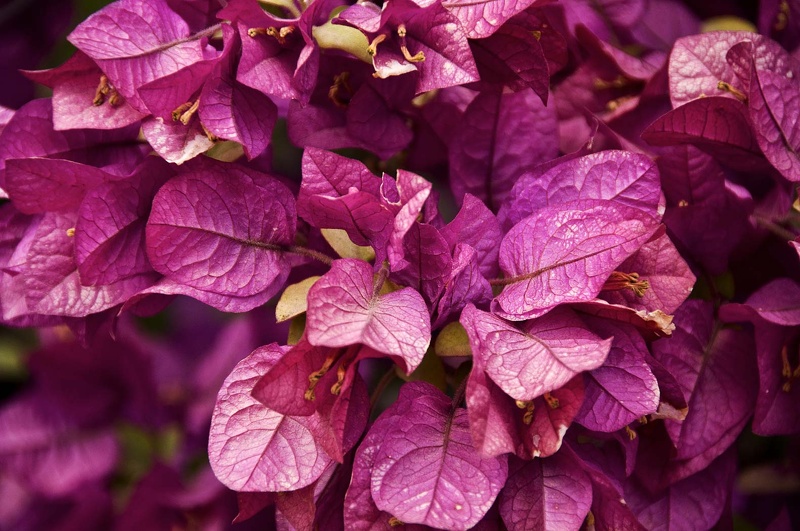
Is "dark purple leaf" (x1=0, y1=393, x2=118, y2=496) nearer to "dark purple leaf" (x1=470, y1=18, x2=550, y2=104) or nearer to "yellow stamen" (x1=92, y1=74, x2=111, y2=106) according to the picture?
"yellow stamen" (x1=92, y1=74, x2=111, y2=106)

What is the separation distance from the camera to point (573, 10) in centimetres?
46

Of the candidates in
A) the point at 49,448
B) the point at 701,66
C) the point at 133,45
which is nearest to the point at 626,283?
the point at 701,66

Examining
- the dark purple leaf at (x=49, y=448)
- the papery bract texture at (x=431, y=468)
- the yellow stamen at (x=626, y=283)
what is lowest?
the dark purple leaf at (x=49, y=448)

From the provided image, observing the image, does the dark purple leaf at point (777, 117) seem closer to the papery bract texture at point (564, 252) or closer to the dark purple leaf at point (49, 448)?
the papery bract texture at point (564, 252)

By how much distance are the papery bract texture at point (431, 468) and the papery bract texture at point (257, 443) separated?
0.10ft

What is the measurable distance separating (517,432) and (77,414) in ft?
1.36

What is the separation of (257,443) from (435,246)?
0.12 metres

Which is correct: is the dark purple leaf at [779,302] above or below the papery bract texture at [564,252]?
below

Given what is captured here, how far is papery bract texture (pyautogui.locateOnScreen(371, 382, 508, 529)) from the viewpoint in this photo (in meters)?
0.30

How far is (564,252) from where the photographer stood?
0.33m

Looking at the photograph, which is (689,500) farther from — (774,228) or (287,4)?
(287,4)

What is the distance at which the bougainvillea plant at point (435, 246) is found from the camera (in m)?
0.32

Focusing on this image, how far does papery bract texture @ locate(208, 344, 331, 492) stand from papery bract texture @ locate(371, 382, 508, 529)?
32 mm

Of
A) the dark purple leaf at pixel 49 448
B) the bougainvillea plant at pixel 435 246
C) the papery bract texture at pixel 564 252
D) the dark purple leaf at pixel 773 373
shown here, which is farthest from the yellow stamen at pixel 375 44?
the dark purple leaf at pixel 49 448
